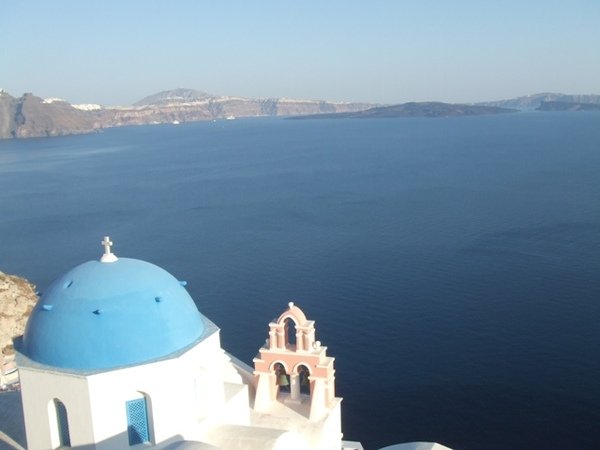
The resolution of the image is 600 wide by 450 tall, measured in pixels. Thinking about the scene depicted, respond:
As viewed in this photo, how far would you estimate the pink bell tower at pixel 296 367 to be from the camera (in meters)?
11.1

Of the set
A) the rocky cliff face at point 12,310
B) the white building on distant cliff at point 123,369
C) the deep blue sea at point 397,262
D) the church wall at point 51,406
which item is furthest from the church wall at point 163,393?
the rocky cliff face at point 12,310

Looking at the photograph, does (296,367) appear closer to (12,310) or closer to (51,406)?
(51,406)

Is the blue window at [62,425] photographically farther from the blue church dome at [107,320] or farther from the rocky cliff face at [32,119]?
the rocky cliff face at [32,119]

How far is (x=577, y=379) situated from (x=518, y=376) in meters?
2.06

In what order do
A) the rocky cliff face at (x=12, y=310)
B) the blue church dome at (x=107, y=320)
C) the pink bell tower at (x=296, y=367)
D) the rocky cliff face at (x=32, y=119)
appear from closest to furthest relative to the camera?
the blue church dome at (x=107, y=320)
the pink bell tower at (x=296, y=367)
the rocky cliff face at (x=12, y=310)
the rocky cliff face at (x=32, y=119)

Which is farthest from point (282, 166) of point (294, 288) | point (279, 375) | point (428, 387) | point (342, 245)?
point (279, 375)

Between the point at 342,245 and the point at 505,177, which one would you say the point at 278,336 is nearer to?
the point at 342,245

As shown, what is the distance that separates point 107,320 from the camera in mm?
Answer: 8805

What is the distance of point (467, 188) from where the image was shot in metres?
56.2

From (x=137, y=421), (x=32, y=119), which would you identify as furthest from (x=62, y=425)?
(x=32, y=119)

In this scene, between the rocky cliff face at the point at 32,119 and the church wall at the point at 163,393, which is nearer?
the church wall at the point at 163,393

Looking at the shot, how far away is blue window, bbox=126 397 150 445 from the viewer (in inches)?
351

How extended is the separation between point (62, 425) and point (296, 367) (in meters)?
4.23

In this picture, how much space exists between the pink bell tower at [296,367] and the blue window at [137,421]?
2.72 metres
